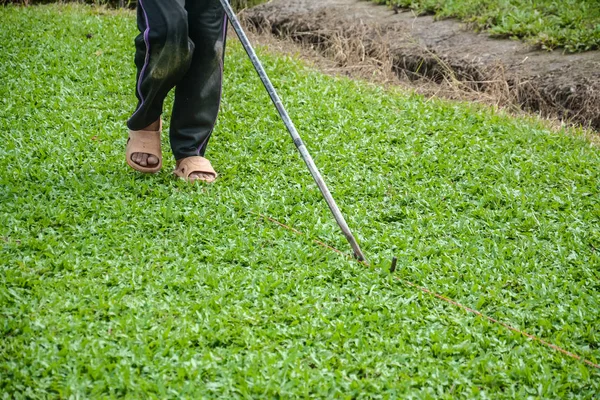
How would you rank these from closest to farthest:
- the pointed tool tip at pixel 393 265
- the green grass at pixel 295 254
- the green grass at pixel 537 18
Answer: the green grass at pixel 295 254, the pointed tool tip at pixel 393 265, the green grass at pixel 537 18

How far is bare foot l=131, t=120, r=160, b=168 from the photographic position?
12.5ft

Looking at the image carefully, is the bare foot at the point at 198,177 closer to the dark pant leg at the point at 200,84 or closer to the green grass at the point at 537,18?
the dark pant leg at the point at 200,84

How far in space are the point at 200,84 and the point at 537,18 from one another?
3.59 metres

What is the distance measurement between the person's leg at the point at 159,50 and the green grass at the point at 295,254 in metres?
0.52

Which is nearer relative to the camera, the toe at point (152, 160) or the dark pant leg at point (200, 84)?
the dark pant leg at point (200, 84)

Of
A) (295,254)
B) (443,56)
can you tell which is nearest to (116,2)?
(443,56)

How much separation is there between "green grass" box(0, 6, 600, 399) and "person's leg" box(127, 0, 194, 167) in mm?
520

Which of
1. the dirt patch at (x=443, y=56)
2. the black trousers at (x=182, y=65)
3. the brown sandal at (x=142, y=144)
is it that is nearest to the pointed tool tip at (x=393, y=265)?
the black trousers at (x=182, y=65)

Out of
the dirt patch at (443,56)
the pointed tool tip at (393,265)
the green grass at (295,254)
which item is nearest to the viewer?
the green grass at (295,254)

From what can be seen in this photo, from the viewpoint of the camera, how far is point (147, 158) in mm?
3869

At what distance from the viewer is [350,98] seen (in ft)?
17.6

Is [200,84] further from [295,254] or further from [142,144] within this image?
[295,254]

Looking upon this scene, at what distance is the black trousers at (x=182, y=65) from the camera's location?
3391 millimetres

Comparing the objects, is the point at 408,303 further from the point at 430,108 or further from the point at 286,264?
the point at 430,108
